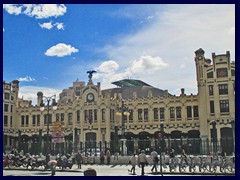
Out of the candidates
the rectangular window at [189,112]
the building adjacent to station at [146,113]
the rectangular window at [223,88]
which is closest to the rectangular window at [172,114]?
the building adjacent to station at [146,113]

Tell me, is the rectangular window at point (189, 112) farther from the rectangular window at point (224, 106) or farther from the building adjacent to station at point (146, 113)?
the rectangular window at point (224, 106)

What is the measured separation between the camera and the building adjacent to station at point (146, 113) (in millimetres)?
44625

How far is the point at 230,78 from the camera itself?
44125mm

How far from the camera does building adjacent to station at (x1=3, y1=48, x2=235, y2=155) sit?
4462 centimetres

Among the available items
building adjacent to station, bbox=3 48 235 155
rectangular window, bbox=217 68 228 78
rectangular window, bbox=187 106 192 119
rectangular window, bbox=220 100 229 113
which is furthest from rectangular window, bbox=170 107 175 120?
rectangular window, bbox=217 68 228 78

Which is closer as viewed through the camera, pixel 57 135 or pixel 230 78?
pixel 57 135

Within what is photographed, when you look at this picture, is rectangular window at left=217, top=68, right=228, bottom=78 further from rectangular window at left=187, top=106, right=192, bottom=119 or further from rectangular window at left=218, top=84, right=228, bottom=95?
rectangular window at left=187, top=106, right=192, bottom=119

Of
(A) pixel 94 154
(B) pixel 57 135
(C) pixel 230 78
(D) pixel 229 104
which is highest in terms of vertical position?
(C) pixel 230 78

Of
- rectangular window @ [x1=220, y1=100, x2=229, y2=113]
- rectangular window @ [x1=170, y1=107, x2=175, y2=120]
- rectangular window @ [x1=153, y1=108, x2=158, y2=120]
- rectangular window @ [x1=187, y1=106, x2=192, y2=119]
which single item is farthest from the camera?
rectangular window @ [x1=153, y1=108, x2=158, y2=120]

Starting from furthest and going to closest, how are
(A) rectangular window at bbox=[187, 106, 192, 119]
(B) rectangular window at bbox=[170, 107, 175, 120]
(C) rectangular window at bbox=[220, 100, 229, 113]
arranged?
(B) rectangular window at bbox=[170, 107, 175, 120]
(A) rectangular window at bbox=[187, 106, 192, 119]
(C) rectangular window at bbox=[220, 100, 229, 113]

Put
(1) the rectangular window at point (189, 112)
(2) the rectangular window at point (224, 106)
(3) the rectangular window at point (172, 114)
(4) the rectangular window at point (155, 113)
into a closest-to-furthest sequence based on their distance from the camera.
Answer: (2) the rectangular window at point (224, 106), (1) the rectangular window at point (189, 112), (3) the rectangular window at point (172, 114), (4) the rectangular window at point (155, 113)

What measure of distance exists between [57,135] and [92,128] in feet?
95.4

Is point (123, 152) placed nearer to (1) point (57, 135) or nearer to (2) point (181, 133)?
(1) point (57, 135)
